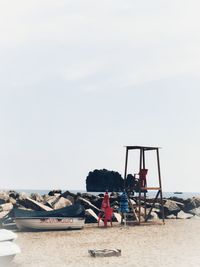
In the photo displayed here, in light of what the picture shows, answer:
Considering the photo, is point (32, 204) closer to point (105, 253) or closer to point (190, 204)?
point (105, 253)

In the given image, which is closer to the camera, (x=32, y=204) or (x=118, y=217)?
(x=118, y=217)

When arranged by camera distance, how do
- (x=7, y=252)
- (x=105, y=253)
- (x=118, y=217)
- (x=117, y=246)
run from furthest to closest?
(x=118, y=217)
(x=117, y=246)
(x=105, y=253)
(x=7, y=252)

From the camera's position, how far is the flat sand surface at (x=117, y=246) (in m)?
16.4

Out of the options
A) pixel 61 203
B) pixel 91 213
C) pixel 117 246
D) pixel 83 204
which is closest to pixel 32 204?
pixel 61 203

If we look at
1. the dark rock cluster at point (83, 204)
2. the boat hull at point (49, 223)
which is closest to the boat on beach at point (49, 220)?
the boat hull at point (49, 223)

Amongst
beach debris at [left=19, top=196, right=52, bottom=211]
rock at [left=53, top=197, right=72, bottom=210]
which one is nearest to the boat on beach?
beach debris at [left=19, top=196, right=52, bottom=211]

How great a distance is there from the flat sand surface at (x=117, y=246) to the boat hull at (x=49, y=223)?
62cm

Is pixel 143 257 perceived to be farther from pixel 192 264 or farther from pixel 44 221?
pixel 44 221

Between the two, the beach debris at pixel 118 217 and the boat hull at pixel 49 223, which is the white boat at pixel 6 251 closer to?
the boat hull at pixel 49 223

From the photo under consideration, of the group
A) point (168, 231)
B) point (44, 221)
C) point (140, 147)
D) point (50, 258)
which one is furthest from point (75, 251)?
point (140, 147)

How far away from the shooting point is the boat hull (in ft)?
83.1

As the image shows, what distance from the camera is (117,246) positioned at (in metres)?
20.0

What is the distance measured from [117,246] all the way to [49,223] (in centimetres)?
676

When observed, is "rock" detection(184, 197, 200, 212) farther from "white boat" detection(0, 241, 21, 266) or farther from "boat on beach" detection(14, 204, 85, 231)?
"white boat" detection(0, 241, 21, 266)
